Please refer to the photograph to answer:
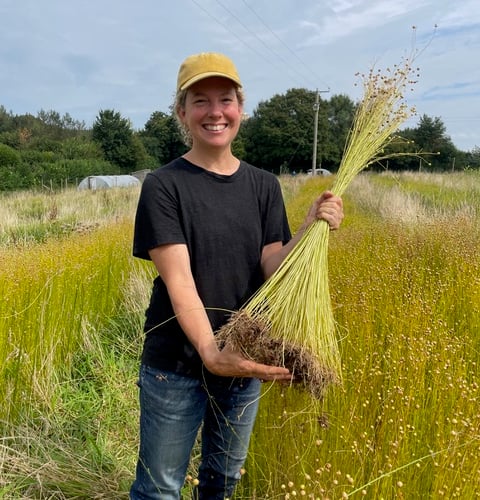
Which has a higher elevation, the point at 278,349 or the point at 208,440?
the point at 278,349

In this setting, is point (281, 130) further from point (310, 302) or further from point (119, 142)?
point (119, 142)

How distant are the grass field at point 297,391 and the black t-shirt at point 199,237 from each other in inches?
15.5

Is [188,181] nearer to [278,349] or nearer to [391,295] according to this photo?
[278,349]

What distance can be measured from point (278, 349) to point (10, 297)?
194cm

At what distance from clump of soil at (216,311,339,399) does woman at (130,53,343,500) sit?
A: 3.8 inches

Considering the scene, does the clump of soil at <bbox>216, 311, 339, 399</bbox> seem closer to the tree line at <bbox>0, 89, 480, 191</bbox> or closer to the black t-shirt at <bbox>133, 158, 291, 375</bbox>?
the black t-shirt at <bbox>133, 158, 291, 375</bbox>

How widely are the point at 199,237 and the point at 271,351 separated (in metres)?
0.39

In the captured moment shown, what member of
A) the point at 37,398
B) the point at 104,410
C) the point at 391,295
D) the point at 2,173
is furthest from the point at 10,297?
the point at 2,173

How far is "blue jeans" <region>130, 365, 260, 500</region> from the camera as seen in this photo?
4.32 ft

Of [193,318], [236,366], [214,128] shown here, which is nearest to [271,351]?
[236,366]

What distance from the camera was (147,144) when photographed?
121 ft

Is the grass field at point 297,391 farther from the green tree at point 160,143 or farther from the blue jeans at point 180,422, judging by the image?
the green tree at point 160,143

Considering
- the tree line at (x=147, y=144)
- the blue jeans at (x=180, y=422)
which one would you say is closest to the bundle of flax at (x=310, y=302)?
the blue jeans at (x=180, y=422)

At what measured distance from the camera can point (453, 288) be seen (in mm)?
2879
